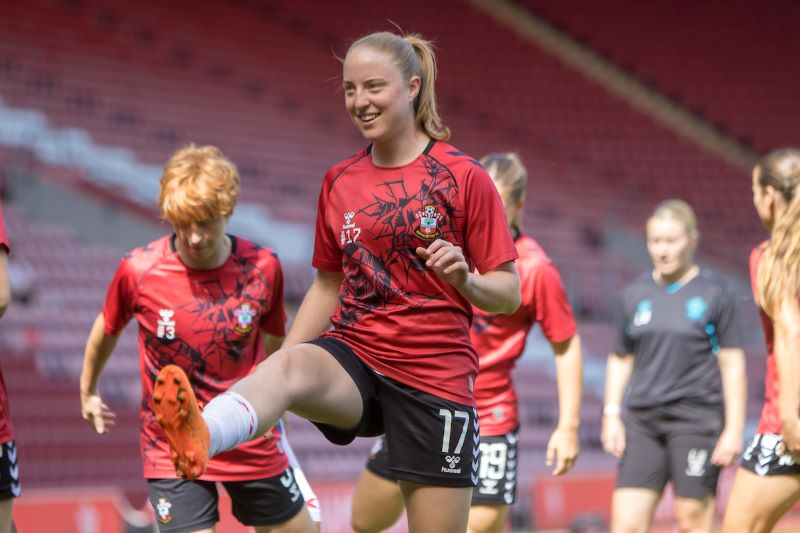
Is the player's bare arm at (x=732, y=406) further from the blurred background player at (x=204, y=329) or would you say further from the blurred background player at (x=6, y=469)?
the blurred background player at (x=6, y=469)

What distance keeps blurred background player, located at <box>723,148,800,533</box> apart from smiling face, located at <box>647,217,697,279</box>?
1.45 meters

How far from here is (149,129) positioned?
47.1 ft

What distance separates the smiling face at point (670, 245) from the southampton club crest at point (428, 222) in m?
2.87

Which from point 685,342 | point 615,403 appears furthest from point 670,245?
point 615,403

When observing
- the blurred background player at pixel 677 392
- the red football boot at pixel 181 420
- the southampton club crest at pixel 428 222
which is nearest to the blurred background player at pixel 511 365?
the blurred background player at pixel 677 392

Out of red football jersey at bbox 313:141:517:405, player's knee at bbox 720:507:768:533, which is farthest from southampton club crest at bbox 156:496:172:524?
player's knee at bbox 720:507:768:533

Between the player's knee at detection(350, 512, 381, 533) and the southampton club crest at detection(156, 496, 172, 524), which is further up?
the southampton club crest at detection(156, 496, 172, 524)

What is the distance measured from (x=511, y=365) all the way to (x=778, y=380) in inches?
47.4

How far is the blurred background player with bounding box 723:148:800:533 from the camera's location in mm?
4340

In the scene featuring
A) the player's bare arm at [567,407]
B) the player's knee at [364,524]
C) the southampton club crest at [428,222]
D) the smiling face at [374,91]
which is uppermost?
the smiling face at [374,91]

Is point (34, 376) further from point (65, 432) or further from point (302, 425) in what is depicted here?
point (302, 425)

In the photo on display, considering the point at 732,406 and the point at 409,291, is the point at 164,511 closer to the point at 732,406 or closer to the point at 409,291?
the point at 409,291

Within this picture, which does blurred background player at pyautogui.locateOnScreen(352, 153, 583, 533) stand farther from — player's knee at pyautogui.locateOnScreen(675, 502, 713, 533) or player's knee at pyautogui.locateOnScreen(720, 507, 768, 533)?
player's knee at pyautogui.locateOnScreen(675, 502, 713, 533)

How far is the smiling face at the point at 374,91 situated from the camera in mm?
3586
